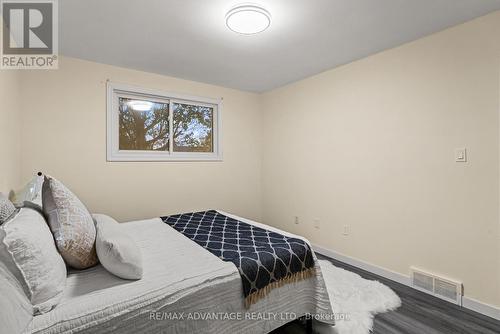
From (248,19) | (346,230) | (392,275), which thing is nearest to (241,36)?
(248,19)

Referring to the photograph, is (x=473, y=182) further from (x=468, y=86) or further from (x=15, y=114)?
(x=15, y=114)

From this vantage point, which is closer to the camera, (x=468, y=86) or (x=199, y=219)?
(x=468, y=86)

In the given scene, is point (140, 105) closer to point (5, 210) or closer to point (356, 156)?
point (5, 210)

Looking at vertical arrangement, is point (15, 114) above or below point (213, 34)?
below

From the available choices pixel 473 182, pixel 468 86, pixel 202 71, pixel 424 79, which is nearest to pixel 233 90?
pixel 202 71

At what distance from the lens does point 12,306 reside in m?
0.85

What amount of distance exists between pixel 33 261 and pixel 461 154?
298 centimetres

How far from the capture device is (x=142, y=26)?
2.08 meters

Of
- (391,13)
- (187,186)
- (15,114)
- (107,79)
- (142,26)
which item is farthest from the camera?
(187,186)

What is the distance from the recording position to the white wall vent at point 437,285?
2076mm

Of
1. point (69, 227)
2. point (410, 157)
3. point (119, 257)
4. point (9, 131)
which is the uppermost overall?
point (9, 131)

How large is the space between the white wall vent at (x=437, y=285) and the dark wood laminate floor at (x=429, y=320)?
0.07 metres

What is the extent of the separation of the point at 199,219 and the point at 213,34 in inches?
73.0

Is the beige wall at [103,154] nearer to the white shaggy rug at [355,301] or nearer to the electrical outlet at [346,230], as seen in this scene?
the electrical outlet at [346,230]
